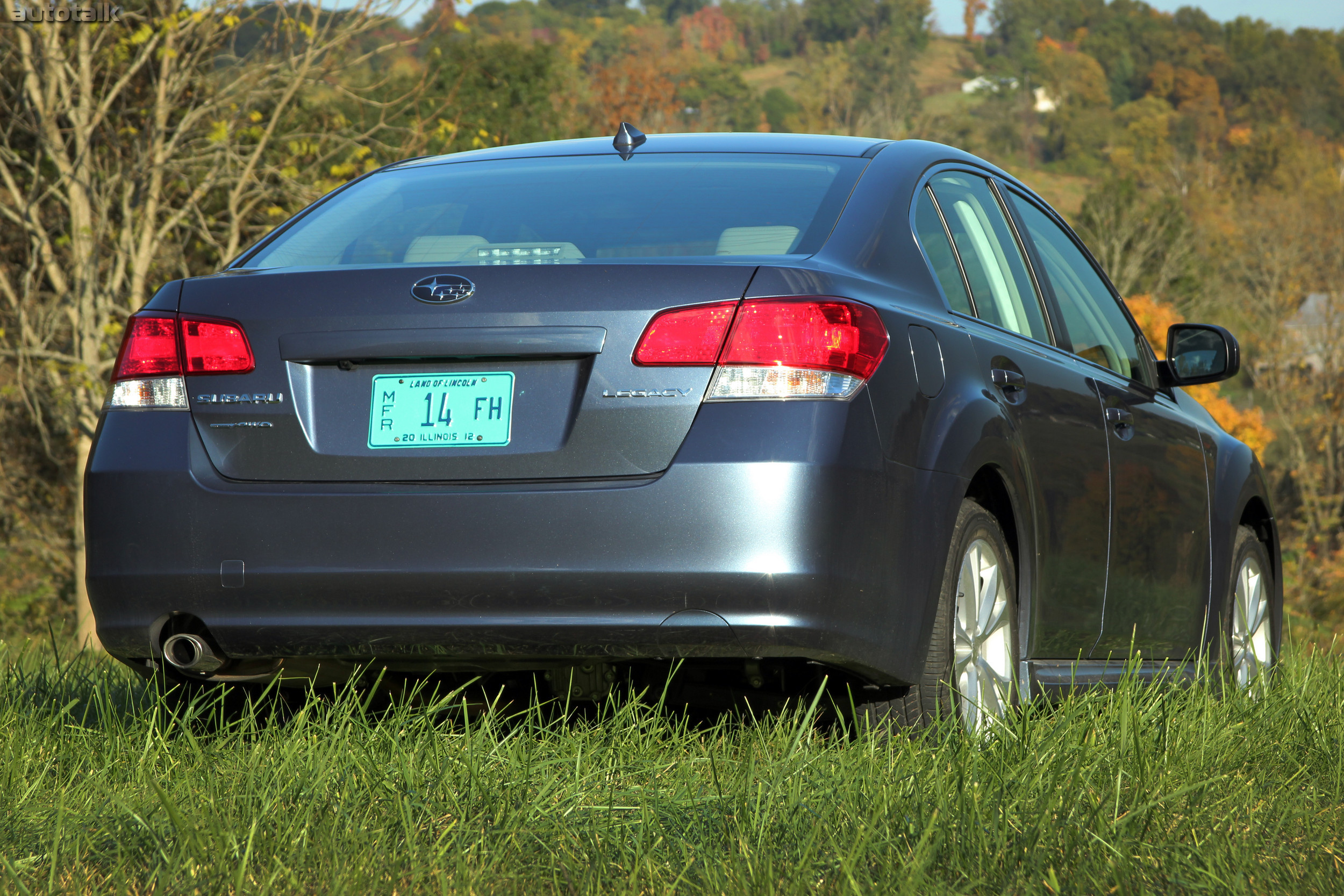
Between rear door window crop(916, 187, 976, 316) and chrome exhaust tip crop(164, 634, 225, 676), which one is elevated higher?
rear door window crop(916, 187, 976, 316)

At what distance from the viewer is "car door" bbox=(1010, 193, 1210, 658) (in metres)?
4.24

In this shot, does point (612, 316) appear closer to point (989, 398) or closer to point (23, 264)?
point (989, 398)

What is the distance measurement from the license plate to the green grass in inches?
23.8

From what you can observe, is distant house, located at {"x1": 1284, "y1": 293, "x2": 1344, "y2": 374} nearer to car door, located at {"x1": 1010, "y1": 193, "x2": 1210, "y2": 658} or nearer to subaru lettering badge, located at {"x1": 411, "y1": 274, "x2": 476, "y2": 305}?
car door, located at {"x1": 1010, "y1": 193, "x2": 1210, "y2": 658}

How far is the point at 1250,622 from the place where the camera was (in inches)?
215

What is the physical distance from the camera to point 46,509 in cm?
1761

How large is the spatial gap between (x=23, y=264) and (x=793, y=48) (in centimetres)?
10853

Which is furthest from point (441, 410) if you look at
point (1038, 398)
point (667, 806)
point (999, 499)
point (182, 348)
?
point (1038, 398)

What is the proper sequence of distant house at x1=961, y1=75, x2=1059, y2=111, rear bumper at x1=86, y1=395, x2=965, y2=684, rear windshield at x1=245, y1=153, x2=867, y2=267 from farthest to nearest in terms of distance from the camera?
distant house at x1=961, y1=75, x2=1059, y2=111
rear windshield at x1=245, y1=153, x2=867, y2=267
rear bumper at x1=86, y1=395, x2=965, y2=684

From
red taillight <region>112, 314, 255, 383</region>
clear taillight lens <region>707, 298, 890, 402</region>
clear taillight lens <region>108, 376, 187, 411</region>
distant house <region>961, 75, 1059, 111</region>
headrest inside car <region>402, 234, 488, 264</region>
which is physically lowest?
clear taillight lens <region>108, 376, 187, 411</region>
